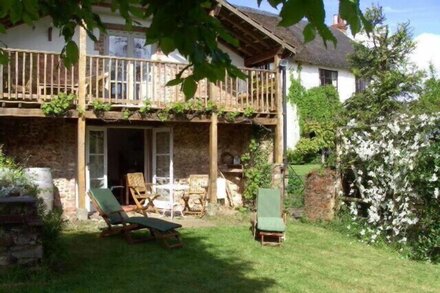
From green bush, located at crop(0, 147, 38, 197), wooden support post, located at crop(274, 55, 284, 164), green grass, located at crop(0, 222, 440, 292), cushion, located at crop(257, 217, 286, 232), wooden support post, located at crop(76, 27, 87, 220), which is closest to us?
green grass, located at crop(0, 222, 440, 292)

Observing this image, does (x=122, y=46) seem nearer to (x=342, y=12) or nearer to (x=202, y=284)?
(x=202, y=284)

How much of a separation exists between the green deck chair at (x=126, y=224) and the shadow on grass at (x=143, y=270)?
0.54 feet

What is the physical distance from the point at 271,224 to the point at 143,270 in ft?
9.53

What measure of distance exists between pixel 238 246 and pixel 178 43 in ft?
23.1

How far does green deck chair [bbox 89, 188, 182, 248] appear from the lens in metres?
8.59

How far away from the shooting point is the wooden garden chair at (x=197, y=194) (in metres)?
12.7

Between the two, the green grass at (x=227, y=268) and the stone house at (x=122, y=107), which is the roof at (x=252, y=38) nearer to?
the stone house at (x=122, y=107)

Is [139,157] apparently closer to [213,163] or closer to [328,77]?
[213,163]

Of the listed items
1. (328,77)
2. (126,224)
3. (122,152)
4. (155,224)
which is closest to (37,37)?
(122,152)

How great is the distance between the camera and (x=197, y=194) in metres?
13.0

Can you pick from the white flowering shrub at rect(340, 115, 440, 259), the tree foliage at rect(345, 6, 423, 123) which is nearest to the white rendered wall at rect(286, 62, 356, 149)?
the tree foliage at rect(345, 6, 423, 123)

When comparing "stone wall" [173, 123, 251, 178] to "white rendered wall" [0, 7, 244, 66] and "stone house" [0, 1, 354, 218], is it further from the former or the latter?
"white rendered wall" [0, 7, 244, 66]

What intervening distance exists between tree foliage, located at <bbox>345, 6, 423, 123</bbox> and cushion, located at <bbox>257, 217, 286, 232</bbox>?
982 centimetres

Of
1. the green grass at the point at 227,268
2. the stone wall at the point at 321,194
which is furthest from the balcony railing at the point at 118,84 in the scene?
the green grass at the point at 227,268
